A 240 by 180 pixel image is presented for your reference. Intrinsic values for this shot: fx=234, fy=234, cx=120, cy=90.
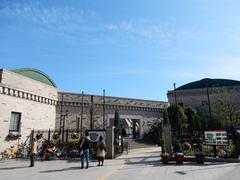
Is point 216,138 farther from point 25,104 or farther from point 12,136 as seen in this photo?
point 25,104

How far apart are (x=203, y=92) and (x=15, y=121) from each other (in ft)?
99.6

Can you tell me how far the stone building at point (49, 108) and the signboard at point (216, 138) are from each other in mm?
13234

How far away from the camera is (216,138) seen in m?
15.3

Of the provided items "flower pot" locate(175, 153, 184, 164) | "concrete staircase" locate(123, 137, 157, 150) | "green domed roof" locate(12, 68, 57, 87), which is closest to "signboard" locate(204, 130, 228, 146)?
"flower pot" locate(175, 153, 184, 164)

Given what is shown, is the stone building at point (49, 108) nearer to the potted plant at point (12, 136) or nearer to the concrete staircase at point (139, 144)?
the potted plant at point (12, 136)

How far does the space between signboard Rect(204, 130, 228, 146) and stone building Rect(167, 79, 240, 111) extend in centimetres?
2301

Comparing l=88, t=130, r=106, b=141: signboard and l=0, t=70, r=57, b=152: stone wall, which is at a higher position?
l=0, t=70, r=57, b=152: stone wall

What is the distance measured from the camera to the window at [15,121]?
20008 millimetres

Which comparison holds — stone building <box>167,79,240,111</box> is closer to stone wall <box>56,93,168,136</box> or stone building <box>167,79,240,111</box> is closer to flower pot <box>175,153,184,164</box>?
stone wall <box>56,93,168,136</box>

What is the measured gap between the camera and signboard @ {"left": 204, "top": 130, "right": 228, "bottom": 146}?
14.9 m

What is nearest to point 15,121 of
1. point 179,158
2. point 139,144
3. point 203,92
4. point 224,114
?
point 179,158

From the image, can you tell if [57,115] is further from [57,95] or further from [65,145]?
[65,145]

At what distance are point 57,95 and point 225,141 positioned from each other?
62.5ft

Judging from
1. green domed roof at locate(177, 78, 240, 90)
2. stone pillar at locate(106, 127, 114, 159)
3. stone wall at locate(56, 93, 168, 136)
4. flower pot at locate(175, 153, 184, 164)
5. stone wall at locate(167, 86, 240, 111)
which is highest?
green domed roof at locate(177, 78, 240, 90)
